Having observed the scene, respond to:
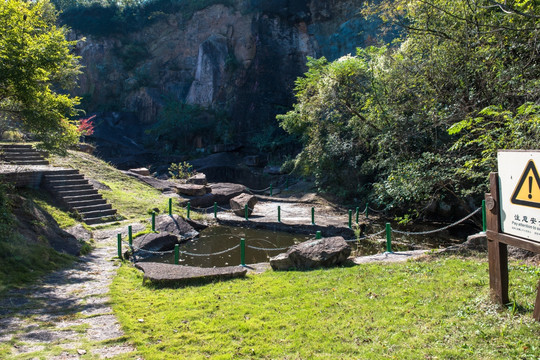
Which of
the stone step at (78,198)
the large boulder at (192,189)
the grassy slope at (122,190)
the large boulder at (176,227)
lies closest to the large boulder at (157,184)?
the grassy slope at (122,190)

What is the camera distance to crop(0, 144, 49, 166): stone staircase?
1422cm

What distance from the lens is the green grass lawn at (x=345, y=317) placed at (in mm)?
3910

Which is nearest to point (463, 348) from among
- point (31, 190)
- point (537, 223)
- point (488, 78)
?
point (537, 223)

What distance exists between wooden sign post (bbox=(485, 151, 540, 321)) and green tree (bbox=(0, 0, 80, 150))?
9534 millimetres

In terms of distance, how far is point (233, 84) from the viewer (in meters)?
35.9

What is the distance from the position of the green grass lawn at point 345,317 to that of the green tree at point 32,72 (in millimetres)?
5397

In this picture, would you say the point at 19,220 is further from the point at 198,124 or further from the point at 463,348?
the point at 198,124

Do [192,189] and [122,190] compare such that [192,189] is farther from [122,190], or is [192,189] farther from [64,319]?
[64,319]

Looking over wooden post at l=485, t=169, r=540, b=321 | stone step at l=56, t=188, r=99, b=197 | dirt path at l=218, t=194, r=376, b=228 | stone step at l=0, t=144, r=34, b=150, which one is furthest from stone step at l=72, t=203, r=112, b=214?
wooden post at l=485, t=169, r=540, b=321

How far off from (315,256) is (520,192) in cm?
473

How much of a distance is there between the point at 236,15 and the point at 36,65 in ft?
105

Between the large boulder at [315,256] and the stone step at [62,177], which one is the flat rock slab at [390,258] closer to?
the large boulder at [315,256]

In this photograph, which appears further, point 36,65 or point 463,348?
point 36,65

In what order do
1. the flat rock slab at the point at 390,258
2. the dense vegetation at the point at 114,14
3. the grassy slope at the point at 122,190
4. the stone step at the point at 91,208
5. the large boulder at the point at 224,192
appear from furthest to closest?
1. the dense vegetation at the point at 114,14
2. the large boulder at the point at 224,192
3. the grassy slope at the point at 122,190
4. the stone step at the point at 91,208
5. the flat rock slab at the point at 390,258
